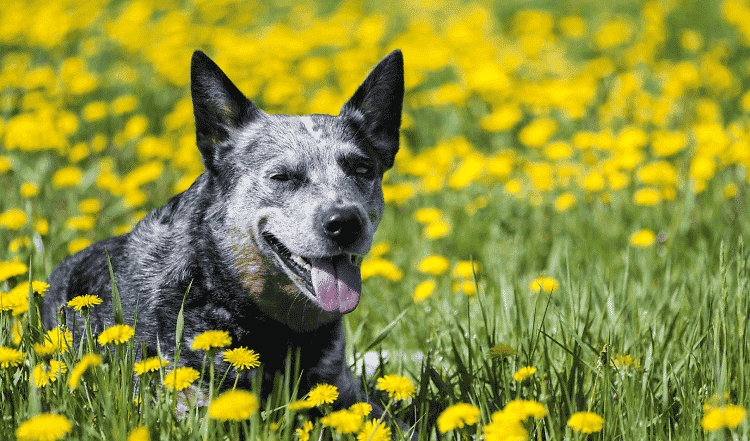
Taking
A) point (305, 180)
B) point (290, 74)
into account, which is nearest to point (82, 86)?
point (290, 74)

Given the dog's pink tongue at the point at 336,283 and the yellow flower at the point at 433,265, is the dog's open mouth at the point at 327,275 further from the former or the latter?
the yellow flower at the point at 433,265

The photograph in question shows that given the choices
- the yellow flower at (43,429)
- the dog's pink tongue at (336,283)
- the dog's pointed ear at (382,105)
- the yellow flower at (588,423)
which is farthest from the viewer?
the dog's pointed ear at (382,105)

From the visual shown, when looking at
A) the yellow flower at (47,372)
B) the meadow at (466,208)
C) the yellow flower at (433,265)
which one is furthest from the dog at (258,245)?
the yellow flower at (433,265)

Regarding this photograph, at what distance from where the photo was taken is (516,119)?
575 centimetres

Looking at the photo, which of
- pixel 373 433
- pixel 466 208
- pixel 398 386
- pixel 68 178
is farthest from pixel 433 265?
pixel 68 178

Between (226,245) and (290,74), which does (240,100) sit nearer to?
(226,245)

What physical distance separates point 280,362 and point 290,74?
4837 mm

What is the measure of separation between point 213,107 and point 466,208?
2609mm

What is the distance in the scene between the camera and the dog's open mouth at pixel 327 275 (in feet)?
8.16

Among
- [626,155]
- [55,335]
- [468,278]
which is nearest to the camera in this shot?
[55,335]

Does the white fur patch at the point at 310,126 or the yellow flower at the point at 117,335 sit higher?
the white fur patch at the point at 310,126

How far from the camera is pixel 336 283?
2.55 m

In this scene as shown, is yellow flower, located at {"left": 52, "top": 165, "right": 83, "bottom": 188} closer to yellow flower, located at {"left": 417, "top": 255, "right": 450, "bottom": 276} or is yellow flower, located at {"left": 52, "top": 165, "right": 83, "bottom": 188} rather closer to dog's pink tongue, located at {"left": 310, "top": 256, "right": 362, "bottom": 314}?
yellow flower, located at {"left": 417, "top": 255, "right": 450, "bottom": 276}

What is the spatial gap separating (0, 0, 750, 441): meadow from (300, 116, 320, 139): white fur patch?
0.80 meters
